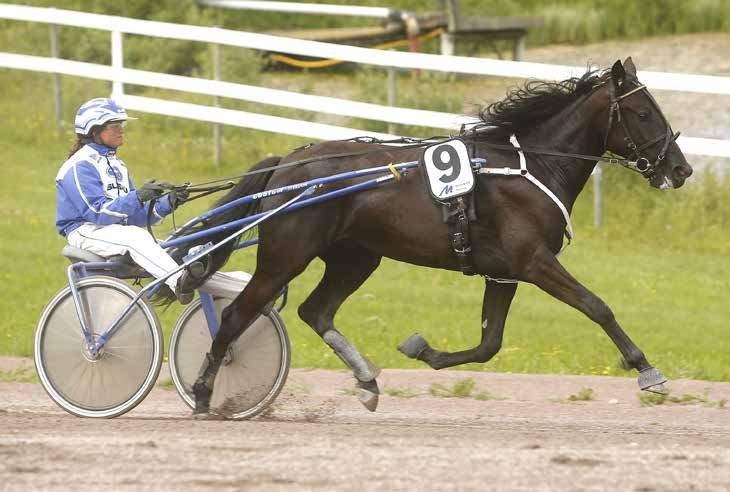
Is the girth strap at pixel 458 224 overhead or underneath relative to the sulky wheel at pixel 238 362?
overhead

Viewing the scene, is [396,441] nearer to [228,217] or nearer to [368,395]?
[368,395]

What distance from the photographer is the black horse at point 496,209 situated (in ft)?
20.5

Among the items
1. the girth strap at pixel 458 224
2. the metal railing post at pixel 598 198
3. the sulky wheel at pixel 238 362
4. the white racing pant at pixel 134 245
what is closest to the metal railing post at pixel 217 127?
the metal railing post at pixel 598 198

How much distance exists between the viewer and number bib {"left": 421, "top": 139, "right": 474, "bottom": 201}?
6.24m

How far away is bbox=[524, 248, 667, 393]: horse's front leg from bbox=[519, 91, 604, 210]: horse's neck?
0.39 meters

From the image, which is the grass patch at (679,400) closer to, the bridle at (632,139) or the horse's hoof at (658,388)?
the horse's hoof at (658,388)

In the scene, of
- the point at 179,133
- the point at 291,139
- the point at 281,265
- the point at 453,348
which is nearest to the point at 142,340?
the point at 281,265

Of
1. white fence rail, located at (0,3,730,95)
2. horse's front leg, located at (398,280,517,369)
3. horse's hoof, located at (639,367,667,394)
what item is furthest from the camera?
white fence rail, located at (0,3,730,95)

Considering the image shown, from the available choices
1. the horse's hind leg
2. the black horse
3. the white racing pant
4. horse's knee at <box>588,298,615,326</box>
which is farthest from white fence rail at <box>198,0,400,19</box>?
horse's knee at <box>588,298,615,326</box>

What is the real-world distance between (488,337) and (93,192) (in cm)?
223

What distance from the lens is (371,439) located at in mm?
5527

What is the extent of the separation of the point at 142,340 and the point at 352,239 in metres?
1.24

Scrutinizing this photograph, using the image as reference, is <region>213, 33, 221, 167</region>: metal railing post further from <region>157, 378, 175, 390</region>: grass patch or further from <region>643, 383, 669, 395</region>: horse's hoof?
<region>643, 383, 669, 395</region>: horse's hoof

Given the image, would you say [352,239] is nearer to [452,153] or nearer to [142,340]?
[452,153]
